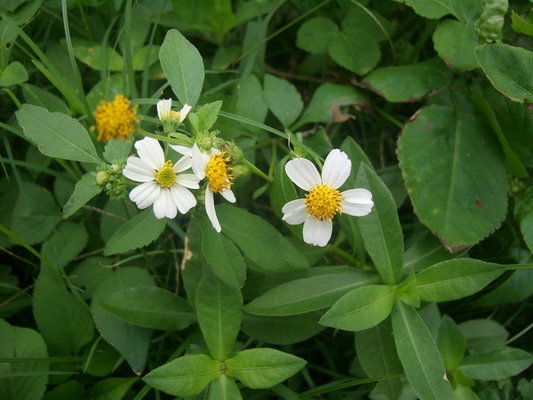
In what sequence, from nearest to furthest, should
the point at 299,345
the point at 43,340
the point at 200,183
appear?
the point at 200,183 < the point at 43,340 < the point at 299,345

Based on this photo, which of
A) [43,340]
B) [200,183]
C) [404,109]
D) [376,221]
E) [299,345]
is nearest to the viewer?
[200,183]

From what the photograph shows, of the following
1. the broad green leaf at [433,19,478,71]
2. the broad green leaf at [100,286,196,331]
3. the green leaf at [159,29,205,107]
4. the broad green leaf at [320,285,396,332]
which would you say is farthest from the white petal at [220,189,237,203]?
the broad green leaf at [433,19,478,71]

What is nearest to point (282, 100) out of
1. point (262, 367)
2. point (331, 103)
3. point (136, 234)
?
point (331, 103)

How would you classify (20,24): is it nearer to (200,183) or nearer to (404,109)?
(200,183)

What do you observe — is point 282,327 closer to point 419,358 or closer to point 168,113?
point 419,358

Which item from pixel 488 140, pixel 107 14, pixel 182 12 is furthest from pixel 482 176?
pixel 107 14

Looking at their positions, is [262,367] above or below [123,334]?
below

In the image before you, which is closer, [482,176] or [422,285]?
[422,285]
